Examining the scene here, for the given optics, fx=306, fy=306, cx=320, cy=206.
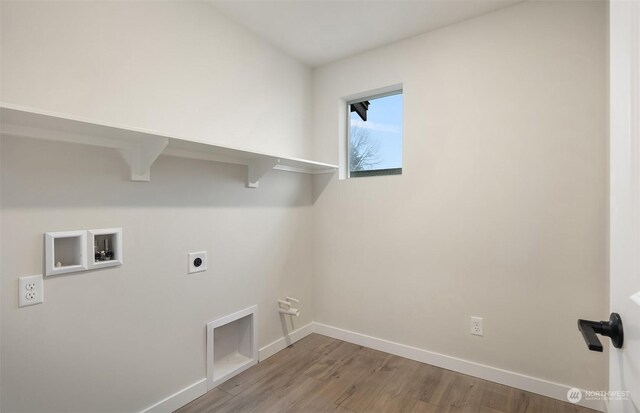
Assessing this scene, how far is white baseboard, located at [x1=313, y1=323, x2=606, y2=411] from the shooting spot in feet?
6.10

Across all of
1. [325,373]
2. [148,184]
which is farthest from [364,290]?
[148,184]

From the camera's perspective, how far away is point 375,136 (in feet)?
8.87

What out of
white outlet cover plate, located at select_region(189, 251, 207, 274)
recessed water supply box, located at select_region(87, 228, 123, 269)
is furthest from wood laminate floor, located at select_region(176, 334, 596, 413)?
recessed water supply box, located at select_region(87, 228, 123, 269)

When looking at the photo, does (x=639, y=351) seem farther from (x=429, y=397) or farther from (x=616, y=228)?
(x=429, y=397)

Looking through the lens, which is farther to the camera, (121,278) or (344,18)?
(344,18)

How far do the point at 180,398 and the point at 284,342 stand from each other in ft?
3.01

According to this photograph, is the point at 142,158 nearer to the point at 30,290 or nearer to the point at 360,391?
the point at 30,290

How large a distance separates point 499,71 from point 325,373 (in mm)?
2383

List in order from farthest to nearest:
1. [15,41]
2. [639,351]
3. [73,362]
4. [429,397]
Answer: [429,397]
[73,362]
[15,41]
[639,351]

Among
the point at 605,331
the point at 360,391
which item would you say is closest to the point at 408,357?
the point at 360,391

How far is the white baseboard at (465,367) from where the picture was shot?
1.86 m

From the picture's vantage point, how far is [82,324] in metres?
1.43

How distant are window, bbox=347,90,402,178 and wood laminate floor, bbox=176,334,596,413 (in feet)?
4.97

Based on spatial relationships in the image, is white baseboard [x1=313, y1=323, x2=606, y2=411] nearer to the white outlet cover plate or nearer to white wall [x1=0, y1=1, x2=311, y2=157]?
Answer: the white outlet cover plate
